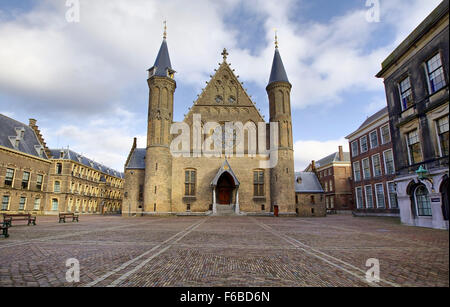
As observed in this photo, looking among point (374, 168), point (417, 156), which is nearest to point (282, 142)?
point (374, 168)

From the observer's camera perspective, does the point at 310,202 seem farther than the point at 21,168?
No

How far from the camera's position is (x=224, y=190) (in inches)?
1248

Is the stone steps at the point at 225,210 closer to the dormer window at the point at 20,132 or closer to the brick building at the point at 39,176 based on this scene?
the brick building at the point at 39,176

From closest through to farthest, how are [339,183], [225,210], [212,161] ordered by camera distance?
1. [225,210]
2. [212,161]
3. [339,183]

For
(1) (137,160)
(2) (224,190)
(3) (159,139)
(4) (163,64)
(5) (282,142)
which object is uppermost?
(4) (163,64)

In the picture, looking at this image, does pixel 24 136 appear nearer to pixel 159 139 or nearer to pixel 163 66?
pixel 159 139

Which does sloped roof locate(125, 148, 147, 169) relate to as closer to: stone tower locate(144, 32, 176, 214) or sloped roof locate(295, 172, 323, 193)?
stone tower locate(144, 32, 176, 214)

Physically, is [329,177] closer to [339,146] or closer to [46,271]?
[339,146]

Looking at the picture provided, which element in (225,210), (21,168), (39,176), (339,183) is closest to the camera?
(225,210)

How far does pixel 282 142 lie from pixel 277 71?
9.80 m

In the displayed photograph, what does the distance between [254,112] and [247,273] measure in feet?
96.3

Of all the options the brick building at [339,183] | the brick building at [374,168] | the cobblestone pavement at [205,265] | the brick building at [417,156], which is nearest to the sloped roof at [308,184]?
the brick building at [374,168]

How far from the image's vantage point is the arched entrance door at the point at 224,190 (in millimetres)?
31453

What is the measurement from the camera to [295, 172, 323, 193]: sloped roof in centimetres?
3241
